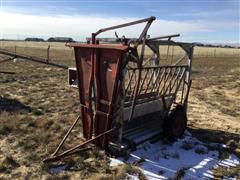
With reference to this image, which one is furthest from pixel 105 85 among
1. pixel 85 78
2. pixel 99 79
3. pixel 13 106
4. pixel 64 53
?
pixel 64 53

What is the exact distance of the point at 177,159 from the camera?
6.58 m

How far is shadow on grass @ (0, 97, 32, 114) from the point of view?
32.1 ft

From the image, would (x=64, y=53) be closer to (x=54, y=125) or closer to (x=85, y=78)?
(x=54, y=125)

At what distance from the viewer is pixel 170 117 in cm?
755

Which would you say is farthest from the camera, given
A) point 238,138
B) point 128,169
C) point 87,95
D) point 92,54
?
point 238,138

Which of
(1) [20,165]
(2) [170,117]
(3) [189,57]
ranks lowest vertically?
(1) [20,165]

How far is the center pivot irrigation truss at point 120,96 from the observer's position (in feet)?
19.8

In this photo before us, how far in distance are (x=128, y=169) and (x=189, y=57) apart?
11.3 ft

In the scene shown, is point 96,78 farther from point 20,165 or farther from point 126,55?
point 20,165

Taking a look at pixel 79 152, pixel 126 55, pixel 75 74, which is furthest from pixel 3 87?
pixel 126 55

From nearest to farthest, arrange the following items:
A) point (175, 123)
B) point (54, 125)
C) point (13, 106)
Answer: point (175, 123)
point (54, 125)
point (13, 106)

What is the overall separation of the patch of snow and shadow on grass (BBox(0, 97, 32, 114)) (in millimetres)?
4490

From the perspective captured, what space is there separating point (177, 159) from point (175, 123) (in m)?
1.21

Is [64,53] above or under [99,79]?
under
